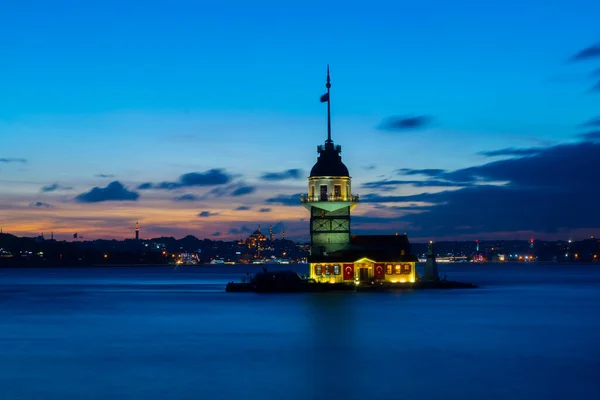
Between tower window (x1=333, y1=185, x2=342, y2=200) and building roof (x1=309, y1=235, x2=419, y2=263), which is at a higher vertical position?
tower window (x1=333, y1=185, x2=342, y2=200)

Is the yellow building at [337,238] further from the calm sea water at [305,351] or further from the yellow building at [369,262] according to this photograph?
the calm sea water at [305,351]

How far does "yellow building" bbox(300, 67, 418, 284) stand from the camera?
294 ft

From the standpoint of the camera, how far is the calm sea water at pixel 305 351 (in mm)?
35375

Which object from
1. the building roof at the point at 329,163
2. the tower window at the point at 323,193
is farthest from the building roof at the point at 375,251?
the building roof at the point at 329,163

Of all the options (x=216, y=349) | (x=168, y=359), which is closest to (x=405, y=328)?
(x=216, y=349)

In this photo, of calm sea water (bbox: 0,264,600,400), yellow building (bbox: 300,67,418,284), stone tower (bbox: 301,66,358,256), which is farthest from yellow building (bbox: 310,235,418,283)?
calm sea water (bbox: 0,264,600,400)

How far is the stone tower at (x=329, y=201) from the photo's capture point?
89.4 metres

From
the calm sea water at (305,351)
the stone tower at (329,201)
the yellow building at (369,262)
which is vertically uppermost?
the stone tower at (329,201)

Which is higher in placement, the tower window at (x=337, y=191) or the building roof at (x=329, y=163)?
the building roof at (x=329, y=163)

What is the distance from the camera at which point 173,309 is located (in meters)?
79.0

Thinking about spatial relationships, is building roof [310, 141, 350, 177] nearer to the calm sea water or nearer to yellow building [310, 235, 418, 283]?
yellow building [310, 235, 418, 283]

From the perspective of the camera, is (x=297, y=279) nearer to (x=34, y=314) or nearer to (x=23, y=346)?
(x=34, y=314)

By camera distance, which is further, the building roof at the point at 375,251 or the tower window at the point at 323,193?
the building roof at the point at 375,251

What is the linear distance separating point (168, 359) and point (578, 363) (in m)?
20.0
